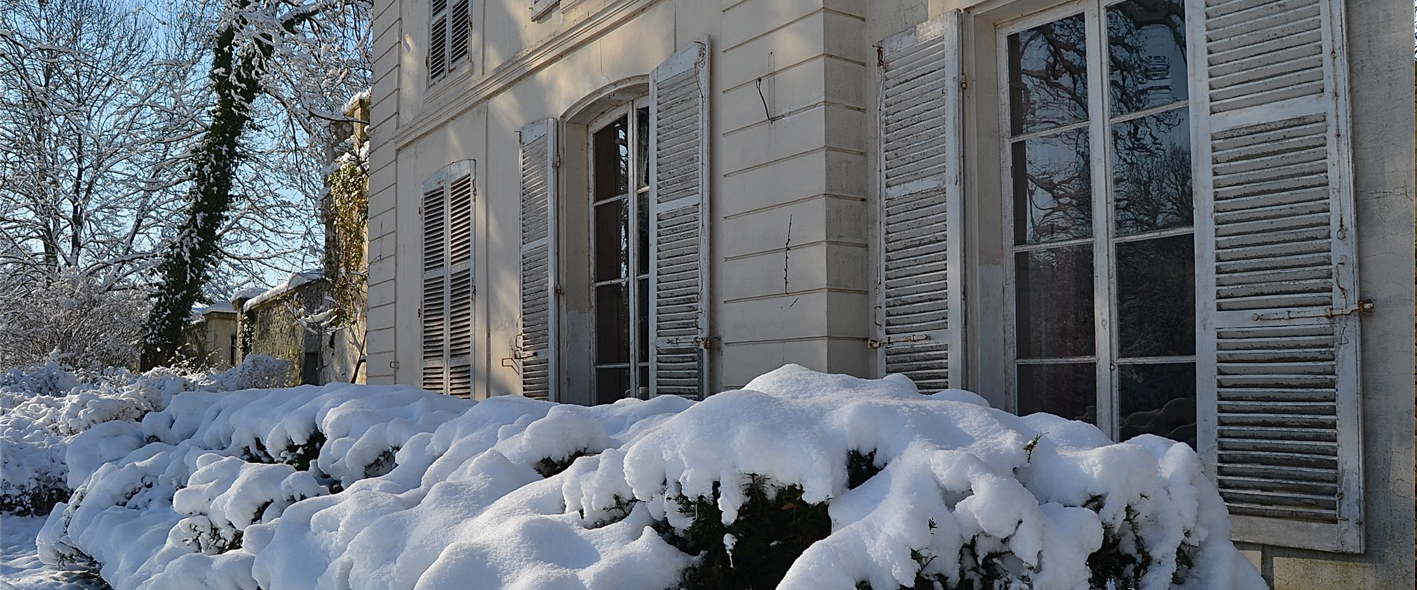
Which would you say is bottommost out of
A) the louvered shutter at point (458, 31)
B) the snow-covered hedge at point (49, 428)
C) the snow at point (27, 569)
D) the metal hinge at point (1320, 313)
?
the snow at point (27, 569)

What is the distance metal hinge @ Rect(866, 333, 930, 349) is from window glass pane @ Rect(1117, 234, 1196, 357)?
0.75m

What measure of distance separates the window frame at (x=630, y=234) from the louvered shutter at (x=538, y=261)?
220 mm

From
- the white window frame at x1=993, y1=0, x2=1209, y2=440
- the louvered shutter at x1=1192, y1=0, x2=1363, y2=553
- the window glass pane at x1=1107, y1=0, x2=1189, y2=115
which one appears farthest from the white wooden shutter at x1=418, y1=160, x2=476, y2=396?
the louvered shutter at x1=1192, y1=0, x2=1363, y2=553

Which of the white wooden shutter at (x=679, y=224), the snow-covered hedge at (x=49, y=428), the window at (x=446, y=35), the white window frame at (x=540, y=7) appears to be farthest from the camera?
the window at (x=446, y=35)

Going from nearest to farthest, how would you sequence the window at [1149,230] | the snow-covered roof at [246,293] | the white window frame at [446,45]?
the window at [1149,230], the white window frame at [446,45], the snow-covered roof at [246,293]

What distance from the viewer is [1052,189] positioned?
4145 millimetres

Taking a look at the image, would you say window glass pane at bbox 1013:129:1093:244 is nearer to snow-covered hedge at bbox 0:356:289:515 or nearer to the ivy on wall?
snow-covered hedge at bbox 0:356:289:515

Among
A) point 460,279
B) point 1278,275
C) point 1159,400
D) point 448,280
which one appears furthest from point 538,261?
point 1278,275

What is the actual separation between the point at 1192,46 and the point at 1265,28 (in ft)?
0.77

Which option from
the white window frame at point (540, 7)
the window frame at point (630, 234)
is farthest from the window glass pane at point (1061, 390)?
the white window frame at point (540, 7)

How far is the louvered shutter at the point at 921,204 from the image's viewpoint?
165 inches

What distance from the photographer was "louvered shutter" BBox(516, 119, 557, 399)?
6.49 m

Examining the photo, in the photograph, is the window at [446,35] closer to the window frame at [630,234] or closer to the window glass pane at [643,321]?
the window frame at [630,234]

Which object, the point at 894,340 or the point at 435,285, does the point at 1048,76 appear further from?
the point at 435,285
